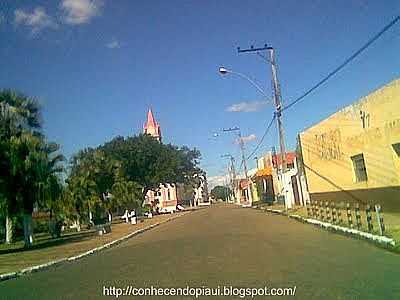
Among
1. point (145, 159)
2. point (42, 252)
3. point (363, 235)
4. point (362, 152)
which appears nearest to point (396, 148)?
point (362, 152)

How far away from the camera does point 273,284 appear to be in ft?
29.8

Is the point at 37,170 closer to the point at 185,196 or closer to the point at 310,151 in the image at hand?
the point at 310,151

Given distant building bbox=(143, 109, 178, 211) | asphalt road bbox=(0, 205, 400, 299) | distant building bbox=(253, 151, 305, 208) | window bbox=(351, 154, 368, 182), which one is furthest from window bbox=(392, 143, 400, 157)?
distant building bbox=(143, 109, 178, 211)

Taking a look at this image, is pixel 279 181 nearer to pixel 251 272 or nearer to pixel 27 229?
pixel 27 229

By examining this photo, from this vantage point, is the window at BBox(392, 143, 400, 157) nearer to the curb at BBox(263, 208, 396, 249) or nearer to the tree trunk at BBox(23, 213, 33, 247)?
the curb at BBox(263, 208, 396, 249)

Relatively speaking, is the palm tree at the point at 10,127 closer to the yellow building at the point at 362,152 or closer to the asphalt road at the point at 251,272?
the asphalt road at the point at 251,272

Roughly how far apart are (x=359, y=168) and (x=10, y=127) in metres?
19.1

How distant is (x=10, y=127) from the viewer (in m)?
30.1

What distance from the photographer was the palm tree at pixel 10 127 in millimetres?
27812

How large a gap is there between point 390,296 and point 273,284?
6.86ft

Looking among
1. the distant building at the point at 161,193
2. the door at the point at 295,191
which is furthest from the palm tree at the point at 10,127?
the distant building at the point at 161,193

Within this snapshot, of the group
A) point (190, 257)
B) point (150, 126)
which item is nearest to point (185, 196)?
point (150, 126)

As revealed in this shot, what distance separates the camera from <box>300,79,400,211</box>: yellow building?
73.8 ft

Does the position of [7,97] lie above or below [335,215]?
above
